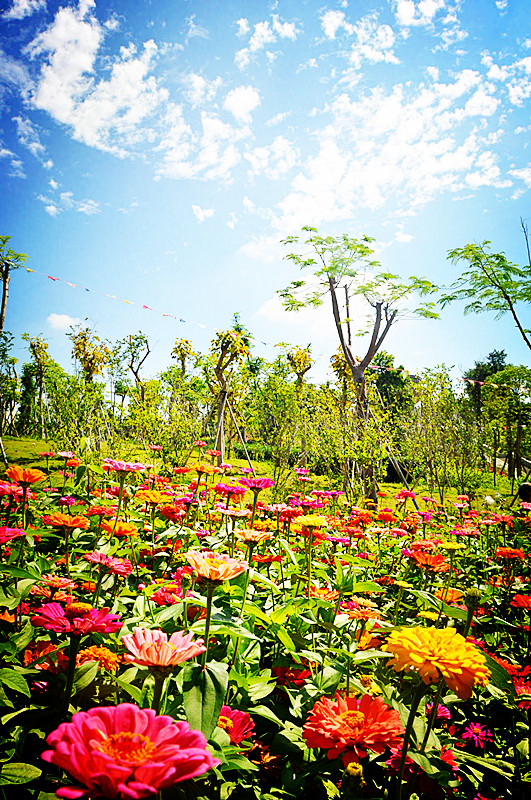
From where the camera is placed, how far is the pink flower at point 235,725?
0.86 metres

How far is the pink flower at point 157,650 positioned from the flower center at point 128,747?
108mm

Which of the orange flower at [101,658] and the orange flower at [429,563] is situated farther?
the orange flower at [429,563]

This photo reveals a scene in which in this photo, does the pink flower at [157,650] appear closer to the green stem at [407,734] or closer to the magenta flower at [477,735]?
the green stem at [407,734]

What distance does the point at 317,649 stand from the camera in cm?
121

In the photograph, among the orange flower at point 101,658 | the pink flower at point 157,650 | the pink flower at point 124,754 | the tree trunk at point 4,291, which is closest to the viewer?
the pink flower at point 124,754

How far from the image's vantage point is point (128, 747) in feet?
1.47

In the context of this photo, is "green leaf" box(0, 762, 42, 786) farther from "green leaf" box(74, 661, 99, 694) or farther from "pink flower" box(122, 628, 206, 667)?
"pink flower" box(122, 628, 206, 667)

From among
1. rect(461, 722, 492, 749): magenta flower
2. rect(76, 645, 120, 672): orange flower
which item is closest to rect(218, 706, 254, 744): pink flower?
rect(76, 645, 120, 672): orange flower

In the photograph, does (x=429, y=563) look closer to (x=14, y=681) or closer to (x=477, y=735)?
(x=477, y=735)

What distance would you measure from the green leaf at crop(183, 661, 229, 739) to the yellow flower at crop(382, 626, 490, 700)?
360mm

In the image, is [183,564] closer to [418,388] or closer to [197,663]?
[197,663]

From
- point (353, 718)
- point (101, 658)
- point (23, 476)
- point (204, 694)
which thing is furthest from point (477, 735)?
point (23, 476)

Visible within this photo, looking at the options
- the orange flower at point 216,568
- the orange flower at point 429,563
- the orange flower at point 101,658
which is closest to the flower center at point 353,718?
the orange flower at point 216,568

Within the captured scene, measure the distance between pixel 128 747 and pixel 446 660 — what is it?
0.58 metres
